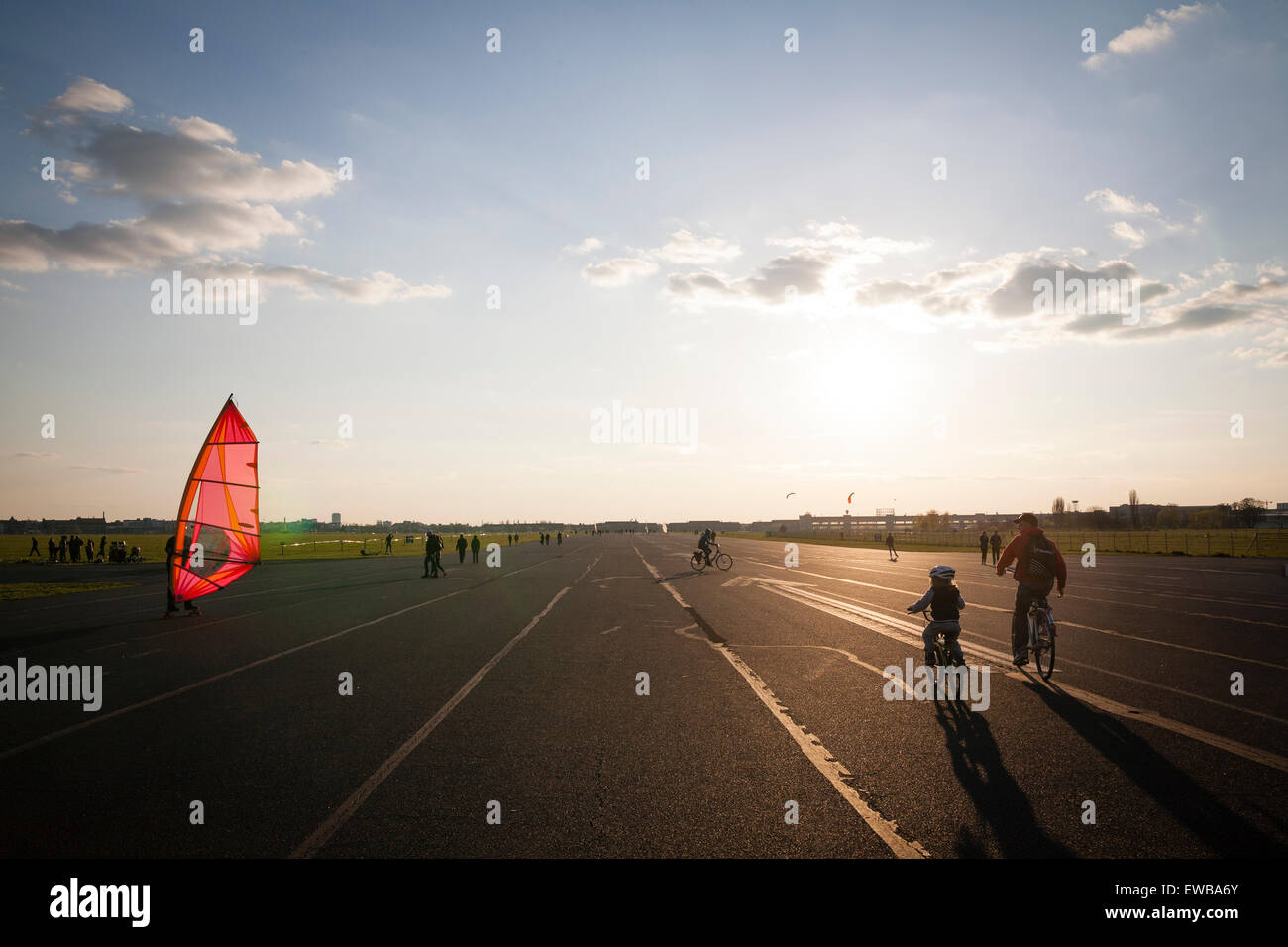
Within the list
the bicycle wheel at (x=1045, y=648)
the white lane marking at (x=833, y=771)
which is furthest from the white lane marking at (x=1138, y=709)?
the white lane marking at (x=833, y=771)

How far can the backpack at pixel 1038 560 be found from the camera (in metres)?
9.77

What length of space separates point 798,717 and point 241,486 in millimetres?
16190

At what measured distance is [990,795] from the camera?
5348mm

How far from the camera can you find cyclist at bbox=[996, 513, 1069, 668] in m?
9.77

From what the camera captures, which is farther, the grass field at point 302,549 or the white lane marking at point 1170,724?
the grass field at point 302,549

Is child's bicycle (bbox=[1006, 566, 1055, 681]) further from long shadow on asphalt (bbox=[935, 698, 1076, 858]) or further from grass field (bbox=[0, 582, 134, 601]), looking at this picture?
grass field (bbox=[0, 582, 134, 601])

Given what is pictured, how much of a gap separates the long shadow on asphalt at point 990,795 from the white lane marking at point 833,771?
335 mm

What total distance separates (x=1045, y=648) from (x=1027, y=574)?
100 centimetres

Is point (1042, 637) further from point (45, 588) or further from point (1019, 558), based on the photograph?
point (45, 588)

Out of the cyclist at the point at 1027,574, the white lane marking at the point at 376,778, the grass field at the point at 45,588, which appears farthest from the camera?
the grass field at the point at 45,588

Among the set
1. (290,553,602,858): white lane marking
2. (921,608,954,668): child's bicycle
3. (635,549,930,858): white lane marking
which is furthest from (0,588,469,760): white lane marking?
(921,608,954,668): child's bicycle

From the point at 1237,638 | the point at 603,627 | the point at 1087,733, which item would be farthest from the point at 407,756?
the point at 1237,638

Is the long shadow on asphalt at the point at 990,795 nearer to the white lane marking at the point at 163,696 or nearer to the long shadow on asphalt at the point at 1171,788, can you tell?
the long shadow on asphalt at the point at 1171,788
